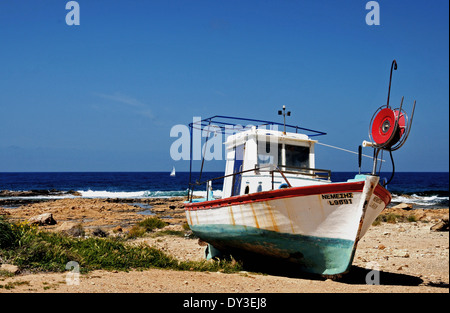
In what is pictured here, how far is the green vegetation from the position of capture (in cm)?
774

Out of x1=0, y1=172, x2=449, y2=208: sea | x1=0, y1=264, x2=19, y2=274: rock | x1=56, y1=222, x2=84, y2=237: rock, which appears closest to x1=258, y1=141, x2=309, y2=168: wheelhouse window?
x1=0, y1=264, x2=19, y2=274: rock

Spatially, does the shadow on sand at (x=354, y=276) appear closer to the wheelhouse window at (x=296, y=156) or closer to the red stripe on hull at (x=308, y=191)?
the red stripe on hull at (x=308, y=191)

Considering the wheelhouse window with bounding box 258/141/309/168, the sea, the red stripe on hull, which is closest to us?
the red stripe on hull

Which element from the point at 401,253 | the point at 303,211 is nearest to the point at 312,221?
the point at 303,211

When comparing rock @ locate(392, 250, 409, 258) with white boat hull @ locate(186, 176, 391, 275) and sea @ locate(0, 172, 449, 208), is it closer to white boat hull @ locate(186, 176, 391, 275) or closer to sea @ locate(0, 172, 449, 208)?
white boat hull @ locate(186, 176, 391, 275)

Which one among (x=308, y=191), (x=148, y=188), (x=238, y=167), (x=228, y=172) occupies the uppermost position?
(x=238, y=167)

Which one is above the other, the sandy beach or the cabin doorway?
the cabin doorway

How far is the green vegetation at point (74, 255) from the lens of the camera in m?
7.74

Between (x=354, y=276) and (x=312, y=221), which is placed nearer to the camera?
(x=312, y=221)

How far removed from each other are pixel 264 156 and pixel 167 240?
25.2 feet

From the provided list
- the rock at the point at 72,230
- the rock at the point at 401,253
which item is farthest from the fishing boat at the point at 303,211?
the rock at the point at 72,230

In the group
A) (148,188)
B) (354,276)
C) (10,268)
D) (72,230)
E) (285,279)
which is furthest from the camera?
(148,188)

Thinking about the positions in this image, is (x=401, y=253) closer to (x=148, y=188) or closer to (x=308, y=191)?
(x=308, y=191)

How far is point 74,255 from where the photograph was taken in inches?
323
